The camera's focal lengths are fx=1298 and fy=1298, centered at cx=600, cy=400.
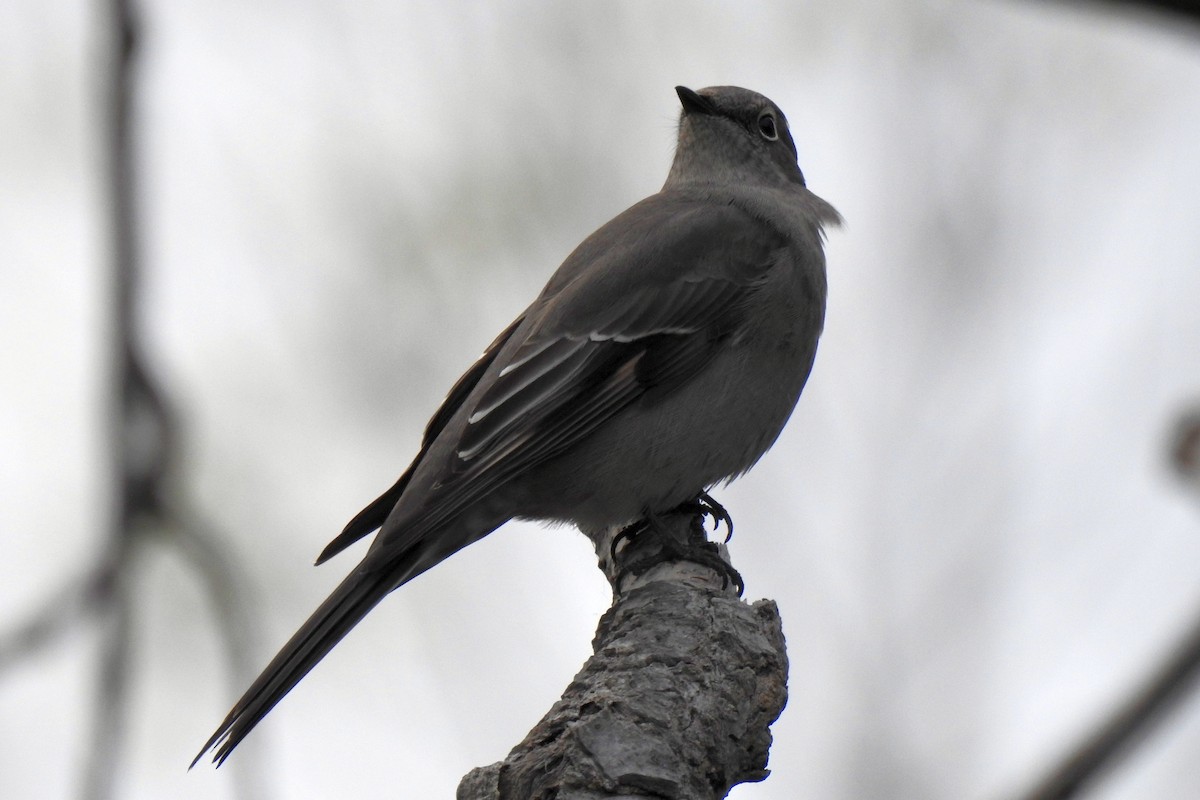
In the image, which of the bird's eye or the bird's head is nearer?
the bird's head

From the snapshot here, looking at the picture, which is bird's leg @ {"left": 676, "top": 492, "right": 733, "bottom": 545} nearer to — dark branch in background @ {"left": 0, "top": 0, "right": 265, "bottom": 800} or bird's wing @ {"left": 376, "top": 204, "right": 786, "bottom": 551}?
bird's wing @ {"left": 376, "top": 204, "right": 786, "bottom": 551}

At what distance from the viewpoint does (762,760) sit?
4180mm

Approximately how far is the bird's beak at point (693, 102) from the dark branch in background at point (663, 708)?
3.88 metres

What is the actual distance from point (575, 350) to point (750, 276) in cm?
114

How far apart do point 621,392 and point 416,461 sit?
1.13 meters

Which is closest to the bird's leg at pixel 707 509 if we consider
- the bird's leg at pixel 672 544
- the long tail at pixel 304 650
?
the bird's leg at pixel 672 544

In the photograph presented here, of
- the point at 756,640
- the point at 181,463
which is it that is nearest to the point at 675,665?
the point at 756,640

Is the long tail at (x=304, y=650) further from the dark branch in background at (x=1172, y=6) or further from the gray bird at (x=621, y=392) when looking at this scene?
the dark branch in background at (x=1172, y=6)

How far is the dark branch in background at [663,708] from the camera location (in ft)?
11.6

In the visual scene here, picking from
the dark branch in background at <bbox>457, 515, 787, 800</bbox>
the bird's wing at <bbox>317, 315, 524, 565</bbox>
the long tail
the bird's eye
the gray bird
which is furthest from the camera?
the bird's eye

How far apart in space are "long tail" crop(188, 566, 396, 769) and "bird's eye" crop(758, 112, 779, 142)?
4.46m

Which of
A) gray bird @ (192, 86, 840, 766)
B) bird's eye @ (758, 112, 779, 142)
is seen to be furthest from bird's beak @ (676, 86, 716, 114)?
gray bird @ (192, 86, 840, 766)

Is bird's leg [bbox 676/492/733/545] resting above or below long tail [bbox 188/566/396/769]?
above

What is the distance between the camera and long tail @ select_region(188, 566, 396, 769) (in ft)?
15.3
